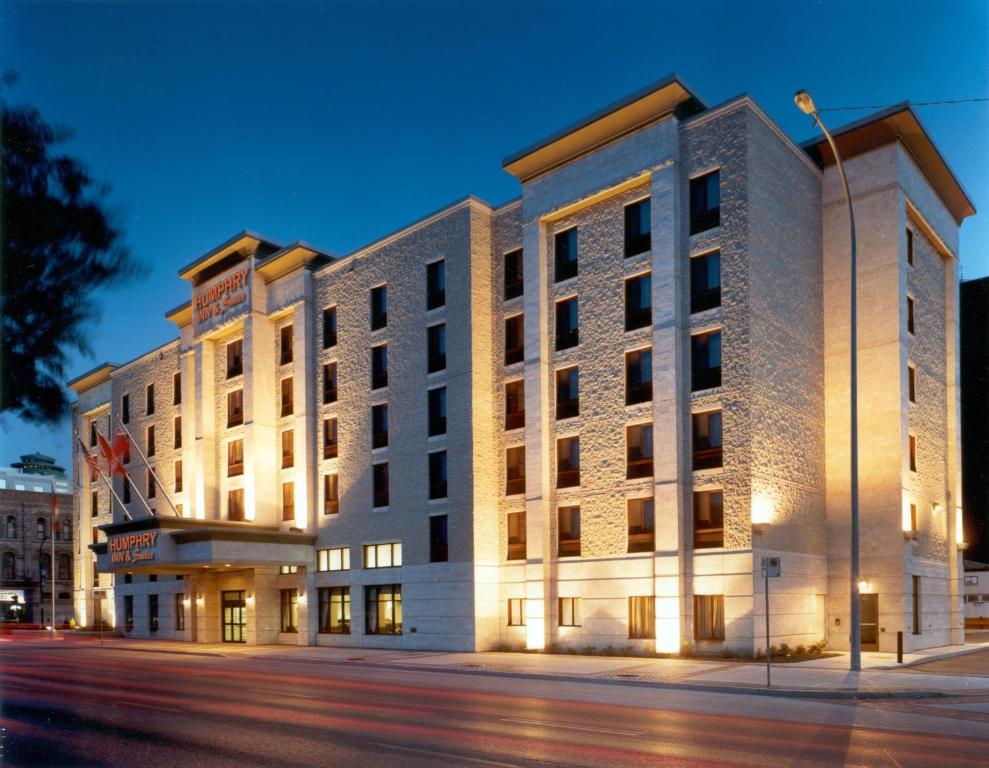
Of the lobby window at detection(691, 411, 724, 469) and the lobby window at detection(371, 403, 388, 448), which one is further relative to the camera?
the lobby window at detection(371, 403, 388, 448)

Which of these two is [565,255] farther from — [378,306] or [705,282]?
[378,306]

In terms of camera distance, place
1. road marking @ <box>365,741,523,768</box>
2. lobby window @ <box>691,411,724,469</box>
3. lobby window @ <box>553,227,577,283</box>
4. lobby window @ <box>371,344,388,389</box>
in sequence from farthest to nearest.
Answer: lobby window @ <box>371,344,388,389</box> < lobby window @ <box>553,227,577,283</box> < lobby window @ <box>691,411,724,469</box> < road marking @ <box>365,741,523,768</box>

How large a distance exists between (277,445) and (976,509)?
52.1m

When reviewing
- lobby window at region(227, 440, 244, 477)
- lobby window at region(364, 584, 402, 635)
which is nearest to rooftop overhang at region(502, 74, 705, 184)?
lobby window at region(364, 584, 402, 635)

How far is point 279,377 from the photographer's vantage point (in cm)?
4753

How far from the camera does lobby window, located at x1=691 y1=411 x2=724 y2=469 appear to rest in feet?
101

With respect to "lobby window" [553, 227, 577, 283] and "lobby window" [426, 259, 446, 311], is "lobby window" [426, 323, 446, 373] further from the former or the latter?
"lobby window" [553, 227, 577, 283]

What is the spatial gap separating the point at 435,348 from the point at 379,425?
5050mm

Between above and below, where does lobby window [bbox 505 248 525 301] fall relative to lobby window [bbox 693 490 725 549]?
above

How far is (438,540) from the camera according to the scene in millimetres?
38000

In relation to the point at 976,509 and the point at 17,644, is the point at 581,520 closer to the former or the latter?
the point at 17,644

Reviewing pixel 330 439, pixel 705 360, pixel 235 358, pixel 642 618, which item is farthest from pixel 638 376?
pixel 235 358

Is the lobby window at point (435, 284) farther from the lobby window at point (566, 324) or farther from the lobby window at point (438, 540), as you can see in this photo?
the lobby window at point (438, 540)

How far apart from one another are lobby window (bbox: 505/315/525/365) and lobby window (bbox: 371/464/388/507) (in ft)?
26.8
